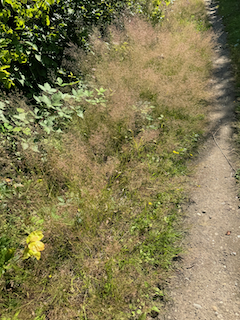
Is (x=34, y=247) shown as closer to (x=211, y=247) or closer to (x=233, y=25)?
(x=211, y=247)

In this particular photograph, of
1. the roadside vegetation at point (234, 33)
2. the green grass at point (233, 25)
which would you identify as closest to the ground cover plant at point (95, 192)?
the roadside vegetation at point (234, 33)

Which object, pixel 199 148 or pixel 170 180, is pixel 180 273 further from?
pixel 199 148

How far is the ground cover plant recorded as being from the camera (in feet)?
6.11

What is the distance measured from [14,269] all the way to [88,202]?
0.94 metres

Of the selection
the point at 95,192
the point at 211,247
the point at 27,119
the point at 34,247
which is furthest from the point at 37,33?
the point at 211,247

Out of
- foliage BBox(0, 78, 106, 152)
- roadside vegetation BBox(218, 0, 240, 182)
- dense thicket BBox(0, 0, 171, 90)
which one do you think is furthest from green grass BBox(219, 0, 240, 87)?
foliage BBox(0, 78, 106, 152)

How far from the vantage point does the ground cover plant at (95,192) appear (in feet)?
6.11

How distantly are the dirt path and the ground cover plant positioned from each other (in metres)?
0.20

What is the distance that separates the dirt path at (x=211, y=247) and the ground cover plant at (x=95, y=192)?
20cm

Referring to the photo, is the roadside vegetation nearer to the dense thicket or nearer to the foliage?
the foliage

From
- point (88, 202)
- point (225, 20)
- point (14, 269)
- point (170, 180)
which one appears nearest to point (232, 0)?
point (225, 20)

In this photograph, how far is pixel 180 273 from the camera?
2.17 meters

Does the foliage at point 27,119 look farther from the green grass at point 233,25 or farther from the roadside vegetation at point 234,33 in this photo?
the green grass at point 233,25

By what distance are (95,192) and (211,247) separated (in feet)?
5.21
